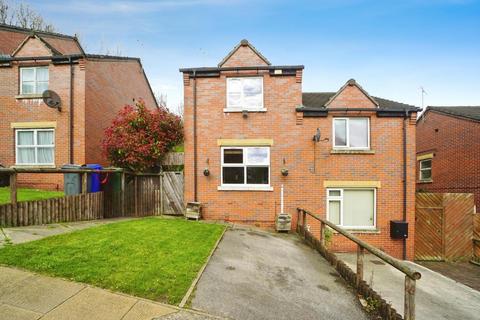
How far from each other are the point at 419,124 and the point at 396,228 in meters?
11.7

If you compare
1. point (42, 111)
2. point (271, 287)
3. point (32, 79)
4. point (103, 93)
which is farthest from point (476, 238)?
point (32, 79)

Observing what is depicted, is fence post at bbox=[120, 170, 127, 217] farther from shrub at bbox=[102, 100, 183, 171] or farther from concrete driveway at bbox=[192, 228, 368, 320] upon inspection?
concrete driveway at bbox=[192, 228, 368, 320]

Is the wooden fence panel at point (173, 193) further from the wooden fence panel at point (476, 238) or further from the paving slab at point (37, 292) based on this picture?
the wooden fence panel at point (476, 238)

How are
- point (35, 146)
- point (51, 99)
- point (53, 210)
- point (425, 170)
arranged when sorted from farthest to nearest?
point (425, 170) < point (35, 146) < point (51, 99) < point (53, 210)

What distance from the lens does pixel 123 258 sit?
5.57 m

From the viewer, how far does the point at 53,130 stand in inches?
522

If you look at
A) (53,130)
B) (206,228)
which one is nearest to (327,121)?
(206,228)

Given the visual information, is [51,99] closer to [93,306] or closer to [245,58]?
[245,58]

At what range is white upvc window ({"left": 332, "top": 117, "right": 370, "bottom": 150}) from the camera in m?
11.4

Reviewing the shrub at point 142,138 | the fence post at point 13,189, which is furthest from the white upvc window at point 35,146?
the fence post at point 13,189

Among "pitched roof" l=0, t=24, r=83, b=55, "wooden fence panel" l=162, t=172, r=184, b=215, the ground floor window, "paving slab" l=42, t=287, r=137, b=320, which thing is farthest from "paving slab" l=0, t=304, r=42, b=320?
"pitched roof" l=0, t=24, r=83, b=55

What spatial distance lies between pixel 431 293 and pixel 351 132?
256 inches

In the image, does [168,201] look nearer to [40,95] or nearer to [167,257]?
[167,257]

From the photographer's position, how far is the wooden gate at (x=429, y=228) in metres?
11.7
